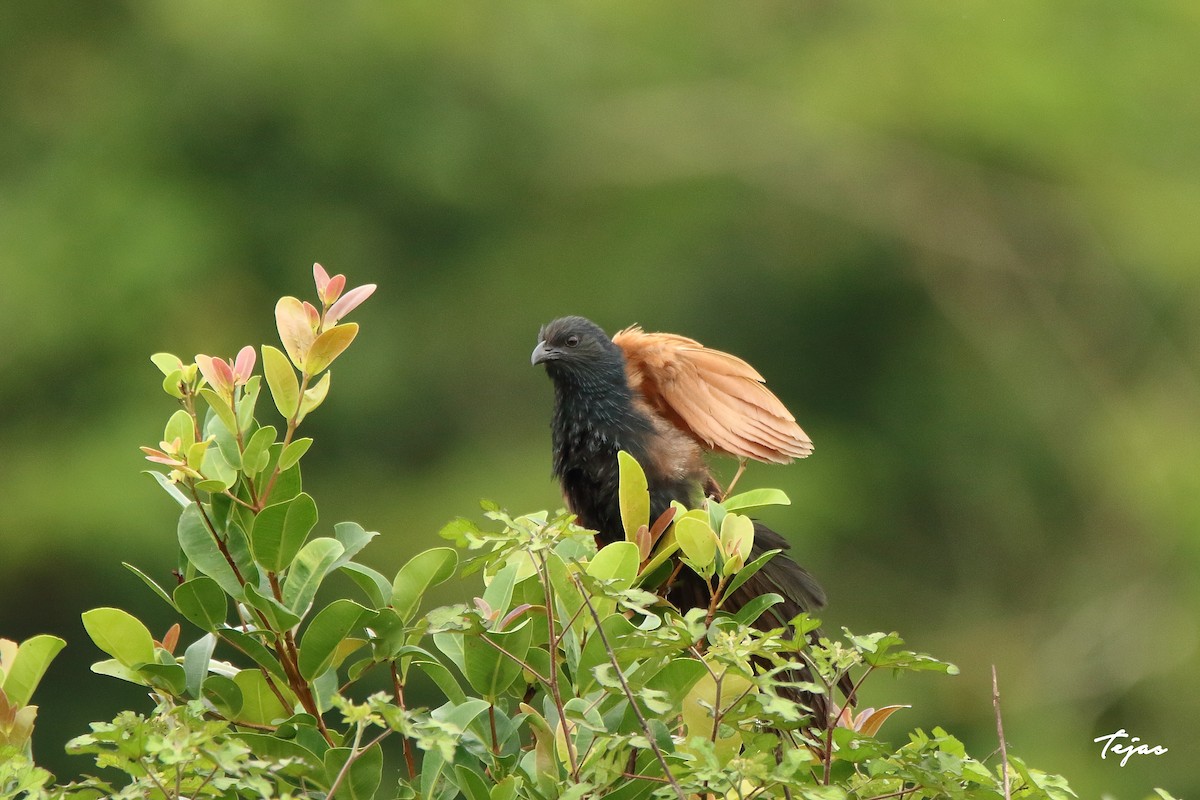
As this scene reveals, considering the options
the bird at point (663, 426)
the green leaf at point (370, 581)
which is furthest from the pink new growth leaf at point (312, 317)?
the bird at point (663, 426)

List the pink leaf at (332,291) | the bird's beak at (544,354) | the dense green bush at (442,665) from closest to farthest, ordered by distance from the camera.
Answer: the dense green bush at (442,665) < the pink leaf at (332,291) < the bird's beak at (544,354)

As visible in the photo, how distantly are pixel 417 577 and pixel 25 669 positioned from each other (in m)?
0.58

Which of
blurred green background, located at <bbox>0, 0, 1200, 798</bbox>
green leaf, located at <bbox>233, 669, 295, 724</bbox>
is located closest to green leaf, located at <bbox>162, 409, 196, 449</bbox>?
green leaf, located at <bbox>233, 669, 295, 724</bbox>

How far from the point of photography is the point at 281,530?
6.72 feet

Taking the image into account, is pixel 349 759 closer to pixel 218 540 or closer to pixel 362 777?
pixel 362 777

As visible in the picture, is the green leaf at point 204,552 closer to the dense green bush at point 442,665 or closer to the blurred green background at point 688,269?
the dense green bush at point 442,665

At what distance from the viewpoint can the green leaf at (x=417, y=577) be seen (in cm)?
219

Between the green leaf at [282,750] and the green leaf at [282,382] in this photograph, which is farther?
the green leaf at [282,382]

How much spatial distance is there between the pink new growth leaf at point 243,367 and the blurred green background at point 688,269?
35.2 ft

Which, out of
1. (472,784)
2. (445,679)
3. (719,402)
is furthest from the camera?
(719,402)

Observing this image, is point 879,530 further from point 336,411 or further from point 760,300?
point 336,411

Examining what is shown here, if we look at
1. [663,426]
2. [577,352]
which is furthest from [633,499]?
[577,352]

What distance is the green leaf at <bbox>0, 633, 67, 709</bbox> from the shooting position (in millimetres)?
2145

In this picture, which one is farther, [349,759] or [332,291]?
[332,291]
